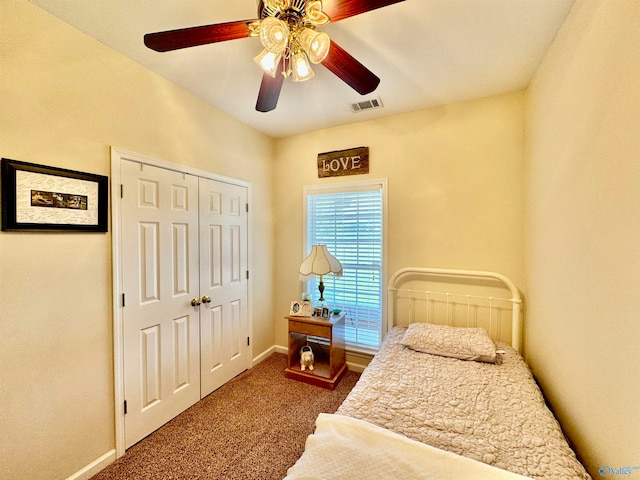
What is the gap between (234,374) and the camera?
261 cm

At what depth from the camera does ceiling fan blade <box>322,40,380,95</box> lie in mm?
1233

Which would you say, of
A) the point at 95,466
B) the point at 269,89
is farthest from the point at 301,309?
the point at 269,89

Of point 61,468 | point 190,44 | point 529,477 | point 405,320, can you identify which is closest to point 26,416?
point 61,468

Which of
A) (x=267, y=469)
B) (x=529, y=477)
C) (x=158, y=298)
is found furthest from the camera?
(x=158, y=298)

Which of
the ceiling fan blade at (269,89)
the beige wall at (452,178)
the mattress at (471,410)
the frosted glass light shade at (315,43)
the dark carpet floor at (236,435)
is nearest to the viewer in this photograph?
the mattress at (471,410)

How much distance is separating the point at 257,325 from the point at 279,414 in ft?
3.46

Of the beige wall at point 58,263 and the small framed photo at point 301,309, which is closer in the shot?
the beige wall at point 58,263

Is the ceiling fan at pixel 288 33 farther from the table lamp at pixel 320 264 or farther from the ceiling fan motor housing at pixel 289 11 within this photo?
the table lamp at pixel 320 264

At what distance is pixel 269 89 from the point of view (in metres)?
1.45

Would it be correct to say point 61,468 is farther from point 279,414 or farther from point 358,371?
point 358,371

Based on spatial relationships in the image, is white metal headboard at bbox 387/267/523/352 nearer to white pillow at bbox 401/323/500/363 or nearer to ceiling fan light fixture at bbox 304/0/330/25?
white pillow at bbox 401/323/500/363

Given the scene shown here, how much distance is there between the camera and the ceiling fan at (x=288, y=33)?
3.46 ft

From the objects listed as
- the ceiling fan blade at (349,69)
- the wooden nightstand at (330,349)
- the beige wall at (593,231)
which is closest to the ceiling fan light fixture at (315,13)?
the ceiling fan blade at (349,69)

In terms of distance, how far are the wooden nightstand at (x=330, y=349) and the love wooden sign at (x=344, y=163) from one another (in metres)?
1.55
